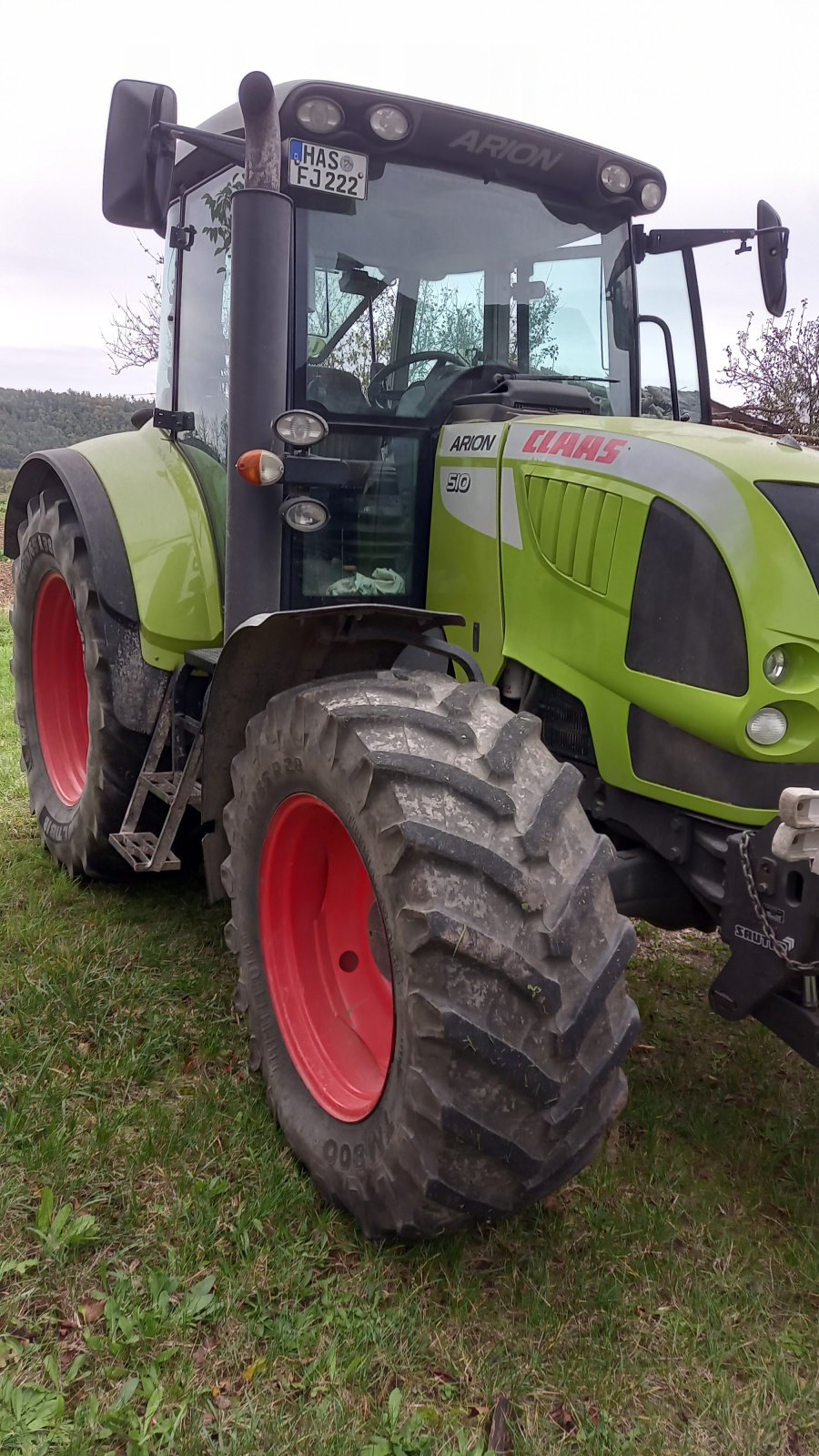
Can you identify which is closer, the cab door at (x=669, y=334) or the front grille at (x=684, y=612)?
the front grille at (x=684, y=612)

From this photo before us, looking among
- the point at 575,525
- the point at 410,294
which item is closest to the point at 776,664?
the point at 575,525

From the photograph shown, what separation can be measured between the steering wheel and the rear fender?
677mm

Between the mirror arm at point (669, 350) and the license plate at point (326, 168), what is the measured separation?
988 mm

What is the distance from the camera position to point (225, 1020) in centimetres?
307

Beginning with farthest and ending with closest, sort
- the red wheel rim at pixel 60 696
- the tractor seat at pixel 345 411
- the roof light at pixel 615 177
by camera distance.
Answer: the red wheel rim at pixel 60 696 → the roof light at pixel 615 177 → the tractor seat at pixel 345 411

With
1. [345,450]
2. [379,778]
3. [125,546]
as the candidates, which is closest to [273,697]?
[379,778]

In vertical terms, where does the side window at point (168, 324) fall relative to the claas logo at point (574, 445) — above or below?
above

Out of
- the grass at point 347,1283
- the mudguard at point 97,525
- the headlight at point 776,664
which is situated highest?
the mudguard at point 97,525

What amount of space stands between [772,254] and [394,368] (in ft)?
4.14

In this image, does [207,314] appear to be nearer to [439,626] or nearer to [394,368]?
[394,368]

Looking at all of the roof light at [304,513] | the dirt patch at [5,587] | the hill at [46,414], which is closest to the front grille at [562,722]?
the roof light at [304,513]

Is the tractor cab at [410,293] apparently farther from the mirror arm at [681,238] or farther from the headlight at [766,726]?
the headlight at [766,726]

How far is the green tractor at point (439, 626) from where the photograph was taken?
6.42 ft

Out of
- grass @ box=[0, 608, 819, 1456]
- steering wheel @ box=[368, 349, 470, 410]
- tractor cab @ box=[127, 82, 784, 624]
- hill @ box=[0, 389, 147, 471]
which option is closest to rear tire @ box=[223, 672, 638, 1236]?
grass @ box=[0, 608, 819, 1456]
